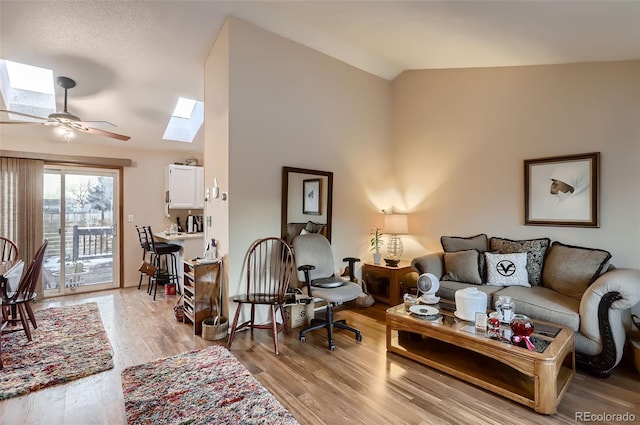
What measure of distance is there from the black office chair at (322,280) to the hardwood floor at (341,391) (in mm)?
143

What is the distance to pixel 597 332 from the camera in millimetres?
2270

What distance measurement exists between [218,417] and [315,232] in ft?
7.19

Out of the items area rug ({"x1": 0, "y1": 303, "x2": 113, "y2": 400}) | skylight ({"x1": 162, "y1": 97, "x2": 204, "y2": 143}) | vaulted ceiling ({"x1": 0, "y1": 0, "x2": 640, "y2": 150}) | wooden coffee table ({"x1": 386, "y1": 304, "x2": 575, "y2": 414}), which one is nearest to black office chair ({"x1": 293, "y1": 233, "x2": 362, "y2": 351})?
wooden coffee table ({"x1": 386, "y1": 304, "x2": 575, "y2": 414})

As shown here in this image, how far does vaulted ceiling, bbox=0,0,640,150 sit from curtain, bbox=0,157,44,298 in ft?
3.91

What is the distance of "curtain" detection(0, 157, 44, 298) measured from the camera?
4203 mm

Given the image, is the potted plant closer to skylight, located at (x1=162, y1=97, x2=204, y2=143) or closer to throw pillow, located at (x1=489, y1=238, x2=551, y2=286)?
throw pillow, located at (x1=489, y1=238, x2=551, y2=286)

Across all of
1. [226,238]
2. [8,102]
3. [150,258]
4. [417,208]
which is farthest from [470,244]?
[8,102]

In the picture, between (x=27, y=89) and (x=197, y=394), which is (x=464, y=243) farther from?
(x=27, y=89)

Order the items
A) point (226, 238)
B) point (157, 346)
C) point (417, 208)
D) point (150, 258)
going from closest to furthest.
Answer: point (157, 346), point (226, 238), point (417, 208), point (150, 258)

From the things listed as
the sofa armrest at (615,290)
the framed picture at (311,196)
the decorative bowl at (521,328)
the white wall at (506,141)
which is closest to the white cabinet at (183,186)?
the framed picture at (311,196)

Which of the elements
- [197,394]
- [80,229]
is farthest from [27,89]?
[197,394]

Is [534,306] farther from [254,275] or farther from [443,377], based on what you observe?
[254,275]

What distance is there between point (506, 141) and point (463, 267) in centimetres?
159

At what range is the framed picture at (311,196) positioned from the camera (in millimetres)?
3605
